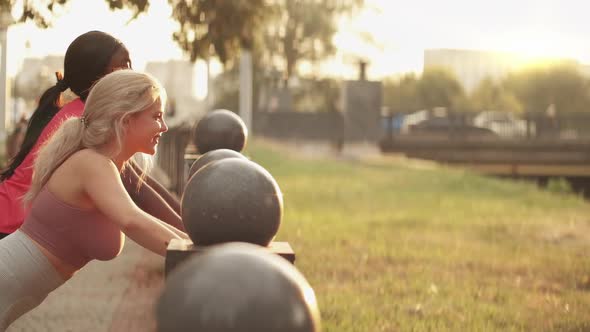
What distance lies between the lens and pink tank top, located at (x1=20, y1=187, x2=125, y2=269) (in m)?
3.83

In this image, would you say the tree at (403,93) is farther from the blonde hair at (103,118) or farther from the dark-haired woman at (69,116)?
the blonde hair at (103,118)

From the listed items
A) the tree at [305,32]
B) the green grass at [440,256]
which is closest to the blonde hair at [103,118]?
the green grass at [440,256]

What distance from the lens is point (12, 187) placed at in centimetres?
475

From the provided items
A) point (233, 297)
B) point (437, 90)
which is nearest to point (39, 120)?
point (233, 297)

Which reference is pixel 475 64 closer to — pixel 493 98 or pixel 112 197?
pixel 493 98

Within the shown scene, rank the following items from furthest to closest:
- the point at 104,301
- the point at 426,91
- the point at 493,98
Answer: the point at 493,98, the point at 426,91, the point at 104,301

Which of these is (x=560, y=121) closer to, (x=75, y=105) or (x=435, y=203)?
(x=435, y=203)

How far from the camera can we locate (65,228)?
12.6 feet

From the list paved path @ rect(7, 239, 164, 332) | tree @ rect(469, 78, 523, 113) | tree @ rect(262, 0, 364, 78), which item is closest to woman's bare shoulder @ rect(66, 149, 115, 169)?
paved path @ rect(7, 239, 164, 332)

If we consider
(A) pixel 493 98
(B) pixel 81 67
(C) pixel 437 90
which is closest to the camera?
(B) pixel 81 67

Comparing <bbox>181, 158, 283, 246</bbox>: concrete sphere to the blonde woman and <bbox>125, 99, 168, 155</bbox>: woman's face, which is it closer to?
the blonde woman

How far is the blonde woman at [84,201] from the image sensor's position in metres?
3.76

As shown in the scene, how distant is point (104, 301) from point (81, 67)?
250 cm

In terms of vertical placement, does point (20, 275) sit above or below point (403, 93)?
above
